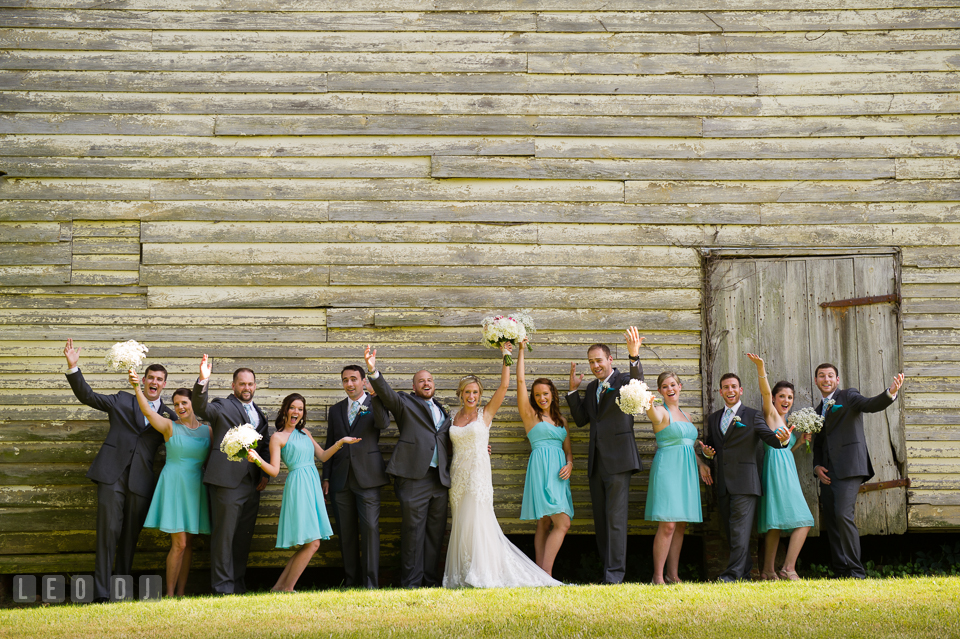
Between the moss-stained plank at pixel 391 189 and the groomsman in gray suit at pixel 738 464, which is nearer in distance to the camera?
the groomsman in gray suit at pixel 738 464

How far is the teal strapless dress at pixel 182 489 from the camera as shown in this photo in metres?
7.30

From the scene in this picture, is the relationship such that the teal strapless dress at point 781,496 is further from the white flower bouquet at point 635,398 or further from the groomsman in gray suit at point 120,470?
the groomsman in gray suit at point 120,470

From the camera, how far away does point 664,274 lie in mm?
8336

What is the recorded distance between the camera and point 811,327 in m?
8.23

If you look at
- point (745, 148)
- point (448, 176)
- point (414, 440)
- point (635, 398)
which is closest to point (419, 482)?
point (414, 440)

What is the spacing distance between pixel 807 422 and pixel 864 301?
156 centimetres

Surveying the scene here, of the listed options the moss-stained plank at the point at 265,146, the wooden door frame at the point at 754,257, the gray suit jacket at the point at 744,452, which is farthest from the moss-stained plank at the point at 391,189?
the gray suit jacket at the point at 744,452

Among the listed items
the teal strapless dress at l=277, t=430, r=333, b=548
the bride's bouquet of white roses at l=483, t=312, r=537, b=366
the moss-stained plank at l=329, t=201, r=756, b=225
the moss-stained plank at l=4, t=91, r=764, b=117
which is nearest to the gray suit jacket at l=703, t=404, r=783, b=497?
the moss-stained plank at l=329, t=201, r=756, b=225

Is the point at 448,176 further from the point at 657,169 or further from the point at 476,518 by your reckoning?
the point at 476,518

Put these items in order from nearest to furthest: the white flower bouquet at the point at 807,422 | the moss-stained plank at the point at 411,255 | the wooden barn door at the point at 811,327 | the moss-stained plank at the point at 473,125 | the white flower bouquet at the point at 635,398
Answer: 1. the white flower bouquet at the point at 635,398
2. the white flower bouquet at the point at 807,422
3. the wooden barn door at the point at 811,327
4. the moss-stained plank at the point at 411,255
5. the moss-stained plank at the point at 473,125

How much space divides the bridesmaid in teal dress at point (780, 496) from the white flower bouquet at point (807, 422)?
10cm

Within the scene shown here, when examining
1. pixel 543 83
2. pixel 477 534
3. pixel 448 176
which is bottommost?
pixel 477 534

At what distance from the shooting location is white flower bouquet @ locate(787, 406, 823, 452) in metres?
7.64

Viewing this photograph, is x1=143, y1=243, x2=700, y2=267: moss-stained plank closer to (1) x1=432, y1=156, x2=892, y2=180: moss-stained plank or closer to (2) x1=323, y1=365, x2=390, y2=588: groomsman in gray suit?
(1) x1=432, y1=156, x2=892, y2=180: moss-stained plank
